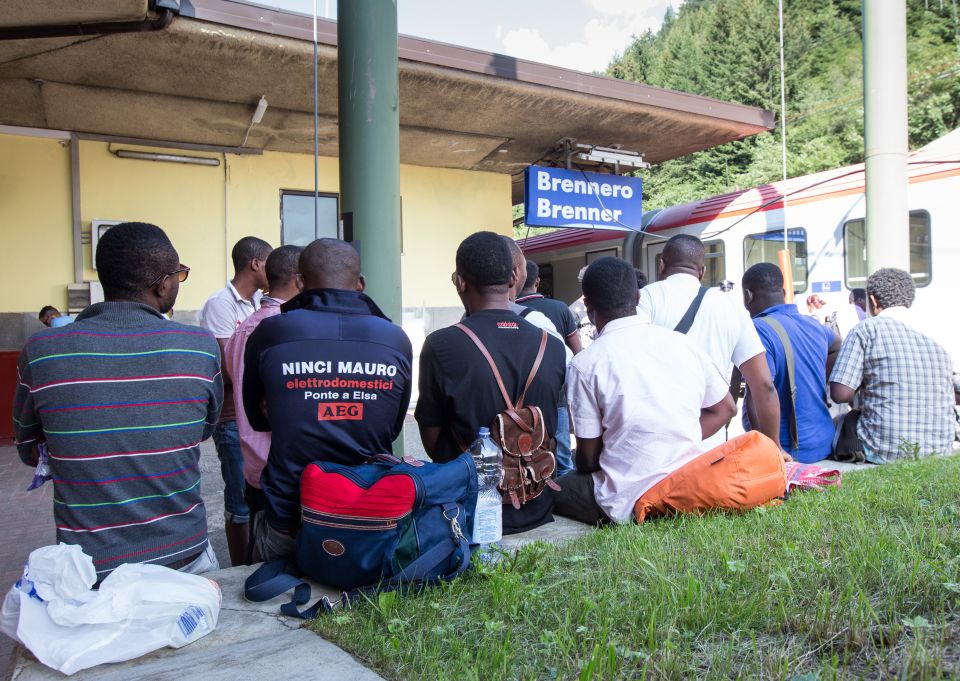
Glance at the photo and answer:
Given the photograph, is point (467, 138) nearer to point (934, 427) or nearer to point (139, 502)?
point (934, 427)

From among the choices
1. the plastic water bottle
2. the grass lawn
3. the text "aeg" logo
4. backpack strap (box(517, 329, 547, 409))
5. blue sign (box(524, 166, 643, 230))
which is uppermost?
blue sign (box(524, 166, 643, 230))

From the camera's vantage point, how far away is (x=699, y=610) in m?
2.20

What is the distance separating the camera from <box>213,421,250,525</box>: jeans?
3883 mm

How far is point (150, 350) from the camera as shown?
2414 mm

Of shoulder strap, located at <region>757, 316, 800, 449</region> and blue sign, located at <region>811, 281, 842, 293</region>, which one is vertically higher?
blue sign, located at <region>811, 281, 842, 293</region>

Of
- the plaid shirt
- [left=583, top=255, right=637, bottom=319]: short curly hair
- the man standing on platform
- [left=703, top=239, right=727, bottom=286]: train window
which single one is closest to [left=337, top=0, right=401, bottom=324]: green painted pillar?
the man standing on platform

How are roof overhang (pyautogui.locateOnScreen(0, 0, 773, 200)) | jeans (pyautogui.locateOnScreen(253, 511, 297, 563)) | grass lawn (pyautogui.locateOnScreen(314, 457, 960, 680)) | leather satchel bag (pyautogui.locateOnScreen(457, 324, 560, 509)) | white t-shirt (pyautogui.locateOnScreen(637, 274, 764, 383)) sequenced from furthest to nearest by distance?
roof overhang (pyautogui.locateOnScreen(0, 0, 773, 200)) → white t-shirt (pyautogui.locateOnScreen(637, 274, 764, 383)) → leather satchel bag (pyautogui.locateOnScreen(457, 324, 560, 509)) → jeans (pyautogui.locateOnScreen(253, 511, 297, 563)) → grass lawn (pyautogui.locateOnScreen(314, 457, 960, 680))

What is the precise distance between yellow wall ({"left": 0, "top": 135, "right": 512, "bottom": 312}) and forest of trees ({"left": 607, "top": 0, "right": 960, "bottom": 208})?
23.3 metres

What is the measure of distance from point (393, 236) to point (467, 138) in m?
6.05

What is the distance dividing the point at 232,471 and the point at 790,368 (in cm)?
366

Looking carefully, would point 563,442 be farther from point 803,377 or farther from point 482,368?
point 482,368

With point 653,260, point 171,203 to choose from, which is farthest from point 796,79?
point 171,203

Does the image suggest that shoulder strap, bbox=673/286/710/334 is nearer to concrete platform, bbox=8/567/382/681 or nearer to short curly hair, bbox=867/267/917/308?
short curly hair, bbox=867/267/917/308

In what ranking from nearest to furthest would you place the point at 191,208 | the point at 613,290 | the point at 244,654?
the point at 244,654 < the point at 613,290 < the point at 191,208
